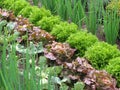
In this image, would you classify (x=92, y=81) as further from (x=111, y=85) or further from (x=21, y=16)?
(x=21, y=16)

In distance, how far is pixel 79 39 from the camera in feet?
11.1

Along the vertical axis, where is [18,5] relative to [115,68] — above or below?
above

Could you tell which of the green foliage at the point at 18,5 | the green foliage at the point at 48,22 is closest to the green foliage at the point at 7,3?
the green foliage at the point at 18,5

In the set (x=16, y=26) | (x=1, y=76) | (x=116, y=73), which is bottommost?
(x=116, y=73)

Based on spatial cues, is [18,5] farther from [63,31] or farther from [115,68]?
[115,68]

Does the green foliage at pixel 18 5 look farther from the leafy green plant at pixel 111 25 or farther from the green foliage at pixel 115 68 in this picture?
the green foliage at pixel 115 68

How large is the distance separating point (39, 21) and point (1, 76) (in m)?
2.13

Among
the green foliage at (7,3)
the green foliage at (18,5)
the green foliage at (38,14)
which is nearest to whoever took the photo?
the green foliage at (38,14)

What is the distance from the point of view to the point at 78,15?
371cm

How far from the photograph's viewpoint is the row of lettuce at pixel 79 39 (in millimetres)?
3125

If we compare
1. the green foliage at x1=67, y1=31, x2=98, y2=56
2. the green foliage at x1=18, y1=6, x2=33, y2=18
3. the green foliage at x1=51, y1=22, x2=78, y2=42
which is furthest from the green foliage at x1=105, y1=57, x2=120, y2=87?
the green foliage at x1=18, y1=6, x2=33, y2=18

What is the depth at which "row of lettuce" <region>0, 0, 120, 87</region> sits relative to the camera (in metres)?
3.12

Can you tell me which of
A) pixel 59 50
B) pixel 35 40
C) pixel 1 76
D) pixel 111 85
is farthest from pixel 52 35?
pixel 1 76

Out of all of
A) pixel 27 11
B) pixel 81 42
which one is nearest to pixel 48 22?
pixel 27 11
